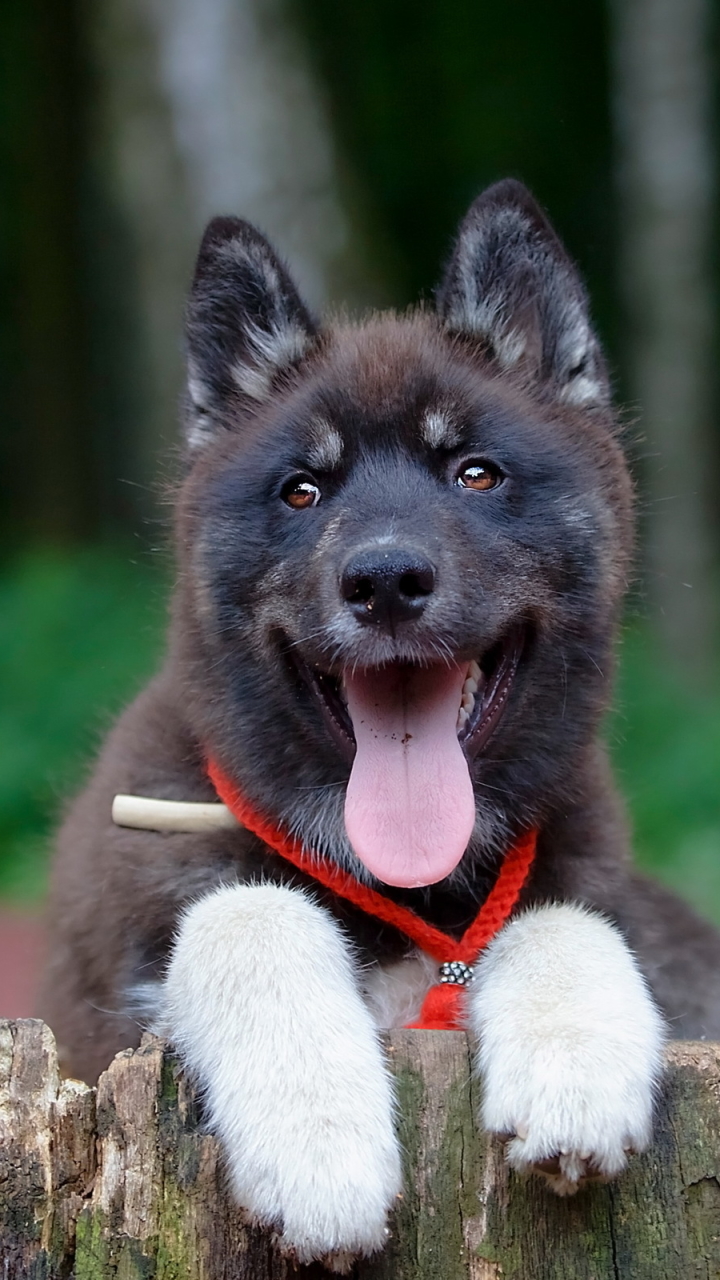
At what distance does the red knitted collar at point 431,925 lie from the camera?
3.14 metres

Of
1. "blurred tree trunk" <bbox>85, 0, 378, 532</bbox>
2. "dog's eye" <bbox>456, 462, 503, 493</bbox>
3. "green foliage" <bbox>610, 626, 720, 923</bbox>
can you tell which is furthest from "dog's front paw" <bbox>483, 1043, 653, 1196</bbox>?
"blurred tree trunk" <bbox>85, 0, 378, 532</bbox>

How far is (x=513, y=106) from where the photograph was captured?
50.2ft

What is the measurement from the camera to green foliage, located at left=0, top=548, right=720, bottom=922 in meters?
7.62

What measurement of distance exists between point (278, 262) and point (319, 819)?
1.54 metres

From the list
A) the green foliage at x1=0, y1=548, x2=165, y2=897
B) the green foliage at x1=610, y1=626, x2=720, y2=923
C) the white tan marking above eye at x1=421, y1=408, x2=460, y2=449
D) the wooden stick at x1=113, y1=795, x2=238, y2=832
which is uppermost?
the white tan marking above eye at x1=421, y1=408, x2=460, y2=449

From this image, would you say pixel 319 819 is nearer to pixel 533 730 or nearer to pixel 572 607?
pixel 533 730

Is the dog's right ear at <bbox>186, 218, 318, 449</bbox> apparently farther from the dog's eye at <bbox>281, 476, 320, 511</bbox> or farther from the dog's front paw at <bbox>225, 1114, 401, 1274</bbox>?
the dog's front paw at <bbox>225, 1114, 401, 1274</bbox>

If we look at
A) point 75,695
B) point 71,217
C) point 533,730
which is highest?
point 533,730

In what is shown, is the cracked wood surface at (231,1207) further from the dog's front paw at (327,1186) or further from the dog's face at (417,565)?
the dog's face at (417,565)

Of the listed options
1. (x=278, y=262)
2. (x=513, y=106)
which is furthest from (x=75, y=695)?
(x=513, y=106)

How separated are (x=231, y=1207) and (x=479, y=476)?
177 cm

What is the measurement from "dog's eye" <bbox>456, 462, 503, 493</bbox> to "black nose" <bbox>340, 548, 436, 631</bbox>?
0.40 metres

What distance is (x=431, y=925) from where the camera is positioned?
3.35 metres

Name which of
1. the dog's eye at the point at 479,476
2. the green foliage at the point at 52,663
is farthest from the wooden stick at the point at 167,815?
the green foliage at the point at 52,663
